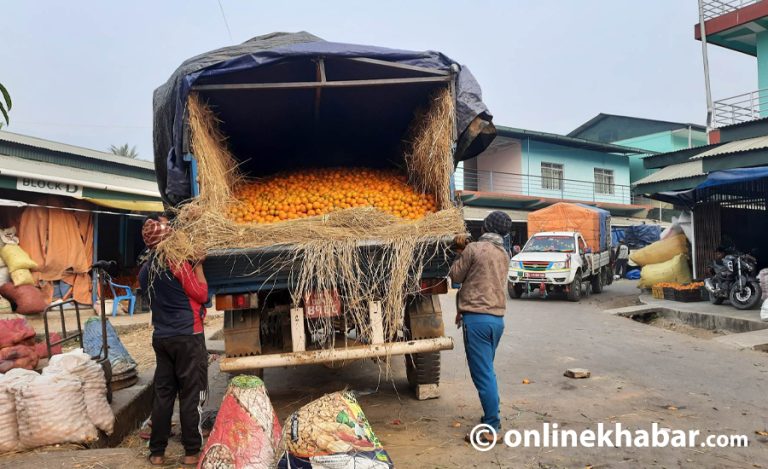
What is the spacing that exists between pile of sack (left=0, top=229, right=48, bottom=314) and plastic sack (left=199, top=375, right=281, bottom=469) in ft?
25.5

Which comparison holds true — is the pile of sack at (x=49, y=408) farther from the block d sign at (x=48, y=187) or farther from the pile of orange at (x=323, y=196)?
the block d sign at (x=48, y=187)

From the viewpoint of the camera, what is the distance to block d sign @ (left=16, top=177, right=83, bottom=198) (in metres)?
9.58

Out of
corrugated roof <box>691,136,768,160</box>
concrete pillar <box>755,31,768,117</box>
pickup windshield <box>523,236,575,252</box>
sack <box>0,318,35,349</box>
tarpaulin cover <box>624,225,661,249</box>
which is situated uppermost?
concrete pillar <box>755,31,768,117</box>

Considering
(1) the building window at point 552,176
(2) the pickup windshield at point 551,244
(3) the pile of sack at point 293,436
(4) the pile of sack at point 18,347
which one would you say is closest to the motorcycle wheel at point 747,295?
(2) the pickup windshield at point 551,244

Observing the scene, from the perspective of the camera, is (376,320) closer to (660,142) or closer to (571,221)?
(571,221)

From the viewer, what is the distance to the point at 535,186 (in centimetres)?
2602

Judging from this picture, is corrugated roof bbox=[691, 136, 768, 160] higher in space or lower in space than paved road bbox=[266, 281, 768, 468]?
higher

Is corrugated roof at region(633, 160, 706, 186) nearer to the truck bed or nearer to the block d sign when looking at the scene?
the truck bed

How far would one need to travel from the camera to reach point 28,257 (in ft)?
31.4

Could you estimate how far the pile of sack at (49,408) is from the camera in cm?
353

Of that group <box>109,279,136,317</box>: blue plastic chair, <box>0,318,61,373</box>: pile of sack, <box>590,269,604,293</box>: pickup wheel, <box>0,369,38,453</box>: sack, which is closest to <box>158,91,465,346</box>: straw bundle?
<box>0,369,38,453</box>: sack

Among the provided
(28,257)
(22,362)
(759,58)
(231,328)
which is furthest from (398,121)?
(759,58)

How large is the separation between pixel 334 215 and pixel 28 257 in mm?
8069

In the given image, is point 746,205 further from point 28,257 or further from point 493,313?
point 28,257
